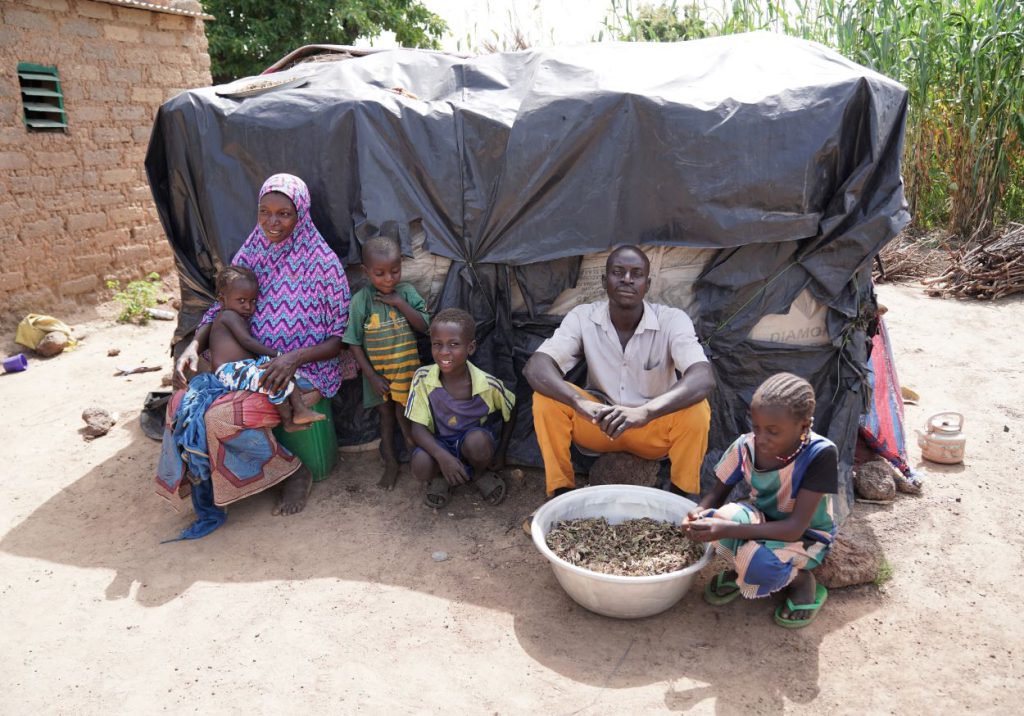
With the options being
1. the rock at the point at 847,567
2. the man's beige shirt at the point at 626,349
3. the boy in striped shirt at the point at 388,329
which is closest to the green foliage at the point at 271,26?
the boy in striped shirt at the point at 388,329

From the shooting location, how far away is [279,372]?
3.61 m

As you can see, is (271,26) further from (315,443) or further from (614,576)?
(614,576)

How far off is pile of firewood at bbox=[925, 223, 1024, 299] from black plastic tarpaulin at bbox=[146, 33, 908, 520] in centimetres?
366

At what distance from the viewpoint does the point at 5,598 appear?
3.17 m

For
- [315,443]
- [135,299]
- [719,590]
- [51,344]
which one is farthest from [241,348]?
[135,299]

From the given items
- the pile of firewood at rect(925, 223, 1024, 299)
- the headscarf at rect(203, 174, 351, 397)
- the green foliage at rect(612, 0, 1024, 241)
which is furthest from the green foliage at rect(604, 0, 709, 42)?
the headscarf at rect(203, 174, 351, 397)

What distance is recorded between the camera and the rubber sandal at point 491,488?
3.73 metres

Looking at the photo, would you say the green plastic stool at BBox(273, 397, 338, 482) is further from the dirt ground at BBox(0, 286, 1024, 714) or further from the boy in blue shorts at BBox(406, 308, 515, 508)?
the boy in blue shorts at BBox(406, 308, 515, 508)

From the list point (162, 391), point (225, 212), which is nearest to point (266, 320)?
point (225, 212)

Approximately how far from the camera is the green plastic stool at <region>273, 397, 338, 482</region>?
13.0 feet

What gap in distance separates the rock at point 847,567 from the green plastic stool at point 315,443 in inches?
94.5

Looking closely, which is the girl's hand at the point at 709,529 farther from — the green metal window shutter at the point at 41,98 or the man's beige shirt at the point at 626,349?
the green metal window shutter at the point at 41,98

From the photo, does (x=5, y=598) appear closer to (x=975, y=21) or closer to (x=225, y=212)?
(x=225, y=212)

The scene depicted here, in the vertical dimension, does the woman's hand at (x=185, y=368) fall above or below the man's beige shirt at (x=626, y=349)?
below
